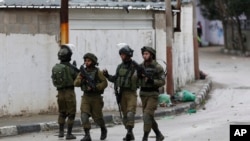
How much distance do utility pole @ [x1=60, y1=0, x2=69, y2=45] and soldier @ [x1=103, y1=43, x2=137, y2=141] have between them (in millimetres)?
2829

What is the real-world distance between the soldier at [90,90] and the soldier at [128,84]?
0.88 ft

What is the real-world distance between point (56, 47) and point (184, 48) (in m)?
6.92

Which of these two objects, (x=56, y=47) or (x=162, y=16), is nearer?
(x=56, y=47)

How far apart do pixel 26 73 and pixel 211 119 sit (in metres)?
4.04

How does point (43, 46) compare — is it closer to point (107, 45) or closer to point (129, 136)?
point (107, 45)

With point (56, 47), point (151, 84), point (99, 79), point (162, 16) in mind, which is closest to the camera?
point (151, 84)

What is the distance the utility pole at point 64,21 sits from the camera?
1316cm

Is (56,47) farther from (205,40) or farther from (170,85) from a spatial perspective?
(205,40)

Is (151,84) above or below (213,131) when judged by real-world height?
above

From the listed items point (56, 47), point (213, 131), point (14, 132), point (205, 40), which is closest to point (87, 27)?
point (56, 47)

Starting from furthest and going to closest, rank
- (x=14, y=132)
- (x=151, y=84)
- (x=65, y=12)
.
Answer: (x=65, y=12) < (x=14, y=132) < (x=151, y=84)

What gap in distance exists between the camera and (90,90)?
35.6 ft

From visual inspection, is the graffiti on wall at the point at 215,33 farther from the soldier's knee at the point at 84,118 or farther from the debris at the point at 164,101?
the soldier's knee at the point at 84,118

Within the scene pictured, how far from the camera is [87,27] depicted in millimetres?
14672
